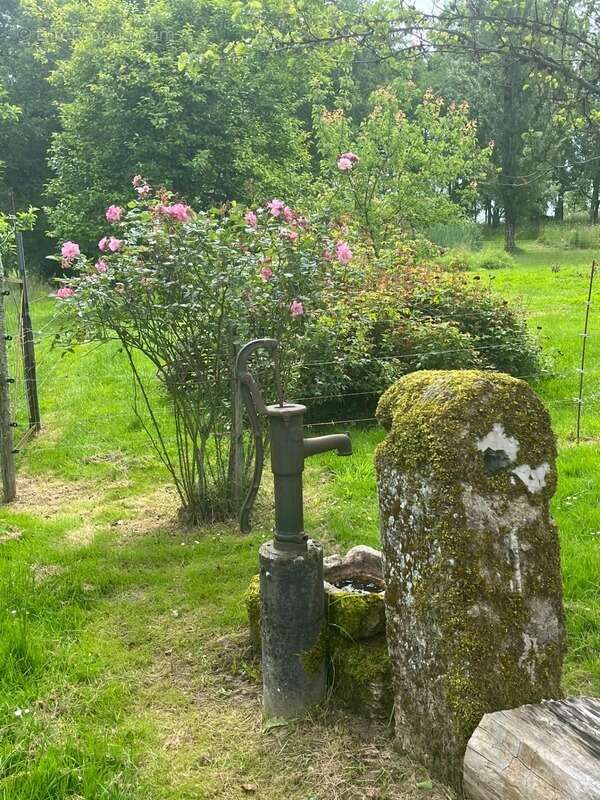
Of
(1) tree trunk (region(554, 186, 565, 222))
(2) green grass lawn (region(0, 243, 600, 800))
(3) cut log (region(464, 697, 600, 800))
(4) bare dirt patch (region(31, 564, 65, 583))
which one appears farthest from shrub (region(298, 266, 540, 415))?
(1) tree trunk (region(554, 186, 565, 222))

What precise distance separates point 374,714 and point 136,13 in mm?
21681

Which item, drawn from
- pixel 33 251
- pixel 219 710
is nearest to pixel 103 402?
pixel 219 710

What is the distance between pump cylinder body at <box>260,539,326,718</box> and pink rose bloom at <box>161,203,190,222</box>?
274 centimetres

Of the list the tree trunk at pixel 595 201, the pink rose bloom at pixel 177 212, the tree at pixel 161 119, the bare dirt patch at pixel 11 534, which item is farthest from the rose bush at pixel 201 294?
the tree trunk at pixel 595 201

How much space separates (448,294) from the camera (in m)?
8.69

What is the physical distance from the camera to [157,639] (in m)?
3.53

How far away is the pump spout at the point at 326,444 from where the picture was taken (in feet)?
8.93

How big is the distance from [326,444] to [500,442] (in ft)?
2.44

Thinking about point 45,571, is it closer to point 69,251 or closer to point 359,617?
point 69,251

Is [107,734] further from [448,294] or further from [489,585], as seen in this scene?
[448,294]

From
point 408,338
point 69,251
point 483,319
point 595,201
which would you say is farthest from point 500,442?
point 595,201

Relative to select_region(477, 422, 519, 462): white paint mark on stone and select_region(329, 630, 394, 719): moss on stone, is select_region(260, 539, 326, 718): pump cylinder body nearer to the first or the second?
select_region(329, 630, 394, 719): moss on stone

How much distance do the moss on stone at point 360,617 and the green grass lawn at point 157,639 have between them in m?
0.33

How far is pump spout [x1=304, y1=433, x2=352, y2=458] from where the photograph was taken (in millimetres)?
2723
